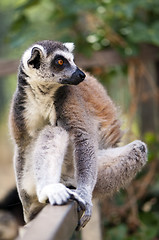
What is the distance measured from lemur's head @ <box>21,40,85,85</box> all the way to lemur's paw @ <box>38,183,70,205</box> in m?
0.97

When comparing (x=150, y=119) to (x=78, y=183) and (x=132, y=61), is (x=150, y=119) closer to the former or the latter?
(x=132, y=61)

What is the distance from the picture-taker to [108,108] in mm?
4039

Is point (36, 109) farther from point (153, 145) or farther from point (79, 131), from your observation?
point (153, 145)

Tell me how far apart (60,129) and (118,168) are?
1.97 feet

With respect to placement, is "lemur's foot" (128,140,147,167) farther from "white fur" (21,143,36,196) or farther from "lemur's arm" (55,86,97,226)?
"white fur" (21,143,36,196)

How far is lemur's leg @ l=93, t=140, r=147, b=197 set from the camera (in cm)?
359

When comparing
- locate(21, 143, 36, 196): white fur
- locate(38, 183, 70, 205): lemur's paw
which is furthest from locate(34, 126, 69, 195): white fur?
locate(21, 143, 36, 196): white fur

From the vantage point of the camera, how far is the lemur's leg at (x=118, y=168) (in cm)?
359

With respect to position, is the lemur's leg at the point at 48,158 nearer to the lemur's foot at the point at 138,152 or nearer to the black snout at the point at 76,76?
the black snout at the point at 76,76

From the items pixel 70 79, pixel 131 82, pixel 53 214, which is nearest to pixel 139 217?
pixel 131 82

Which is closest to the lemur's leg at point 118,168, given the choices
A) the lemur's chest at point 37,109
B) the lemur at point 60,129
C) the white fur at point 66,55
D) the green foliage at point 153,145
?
the lemur at point 60,129

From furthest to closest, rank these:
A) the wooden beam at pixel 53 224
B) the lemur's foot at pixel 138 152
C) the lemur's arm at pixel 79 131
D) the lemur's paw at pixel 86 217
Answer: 1. the lemur's foot at pixel 138 152
2. the lemur's arm at pixel 79 131
3. the lemur's paw at pixel 86 217
4. the wooden beam at pixel 53 224

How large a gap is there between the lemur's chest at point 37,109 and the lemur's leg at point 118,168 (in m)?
0.59

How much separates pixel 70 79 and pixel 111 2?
311 centimetres
